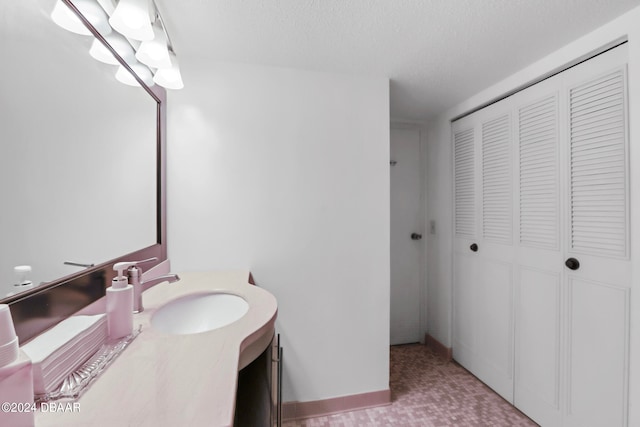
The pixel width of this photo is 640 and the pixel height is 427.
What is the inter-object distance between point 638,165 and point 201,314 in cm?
201

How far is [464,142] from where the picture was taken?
7.22 feet

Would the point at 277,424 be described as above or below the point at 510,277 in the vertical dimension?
below

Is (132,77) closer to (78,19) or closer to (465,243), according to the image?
(78,19)

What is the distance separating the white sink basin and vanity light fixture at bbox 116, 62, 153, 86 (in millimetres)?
949

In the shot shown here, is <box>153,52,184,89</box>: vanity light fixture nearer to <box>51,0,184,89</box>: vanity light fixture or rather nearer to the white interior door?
<box>51,0,184,89</box>: vanity light fixture

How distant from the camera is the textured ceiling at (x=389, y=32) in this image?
1.16 meters

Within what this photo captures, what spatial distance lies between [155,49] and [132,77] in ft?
0.57

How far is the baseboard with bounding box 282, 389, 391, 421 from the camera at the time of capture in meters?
1.66

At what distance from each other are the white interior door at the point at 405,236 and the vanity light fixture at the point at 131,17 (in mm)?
2142

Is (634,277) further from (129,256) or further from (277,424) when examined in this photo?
(129,256)

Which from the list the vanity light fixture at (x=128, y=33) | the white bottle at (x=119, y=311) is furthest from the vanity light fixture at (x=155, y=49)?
the white bottle at (x=119, y=311)

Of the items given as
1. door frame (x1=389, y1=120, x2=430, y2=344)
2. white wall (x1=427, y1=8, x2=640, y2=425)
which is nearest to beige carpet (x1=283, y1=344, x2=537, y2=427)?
white wall (x1=427, y1=8, x2=640, y2=425)

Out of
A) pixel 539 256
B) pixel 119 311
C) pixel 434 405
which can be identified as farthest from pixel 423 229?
pixel 119 311

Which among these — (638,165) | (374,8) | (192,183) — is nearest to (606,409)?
(638,165)
